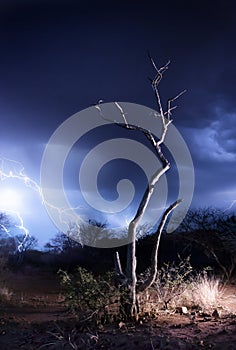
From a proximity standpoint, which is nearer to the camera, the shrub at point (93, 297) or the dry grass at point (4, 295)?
the shrub at point (93, 297)

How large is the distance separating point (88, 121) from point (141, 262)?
45.0 ft

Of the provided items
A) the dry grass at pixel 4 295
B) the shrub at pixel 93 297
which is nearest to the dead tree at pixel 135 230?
the shrub at pixel 93 297

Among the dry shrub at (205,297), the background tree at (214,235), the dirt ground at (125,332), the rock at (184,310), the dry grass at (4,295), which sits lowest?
the dirt ground at (125,332)

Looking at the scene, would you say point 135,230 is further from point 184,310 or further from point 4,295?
point 4,295

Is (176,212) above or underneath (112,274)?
above

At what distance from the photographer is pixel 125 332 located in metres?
7.73

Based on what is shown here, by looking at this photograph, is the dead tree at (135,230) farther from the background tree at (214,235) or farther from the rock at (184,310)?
the background tree at (214,235)

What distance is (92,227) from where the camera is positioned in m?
24.8

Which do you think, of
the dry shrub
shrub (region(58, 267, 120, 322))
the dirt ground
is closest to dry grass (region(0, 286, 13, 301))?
the dirt ground

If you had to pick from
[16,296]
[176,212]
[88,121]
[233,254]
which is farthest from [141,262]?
[88,121]

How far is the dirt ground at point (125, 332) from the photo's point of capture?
7.02 meters

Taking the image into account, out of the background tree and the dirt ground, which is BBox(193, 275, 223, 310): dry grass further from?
the background tree

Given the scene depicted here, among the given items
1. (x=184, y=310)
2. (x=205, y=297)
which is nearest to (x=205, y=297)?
(x=205, y=297)

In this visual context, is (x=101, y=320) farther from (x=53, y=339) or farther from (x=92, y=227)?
(x=92, y=227)
